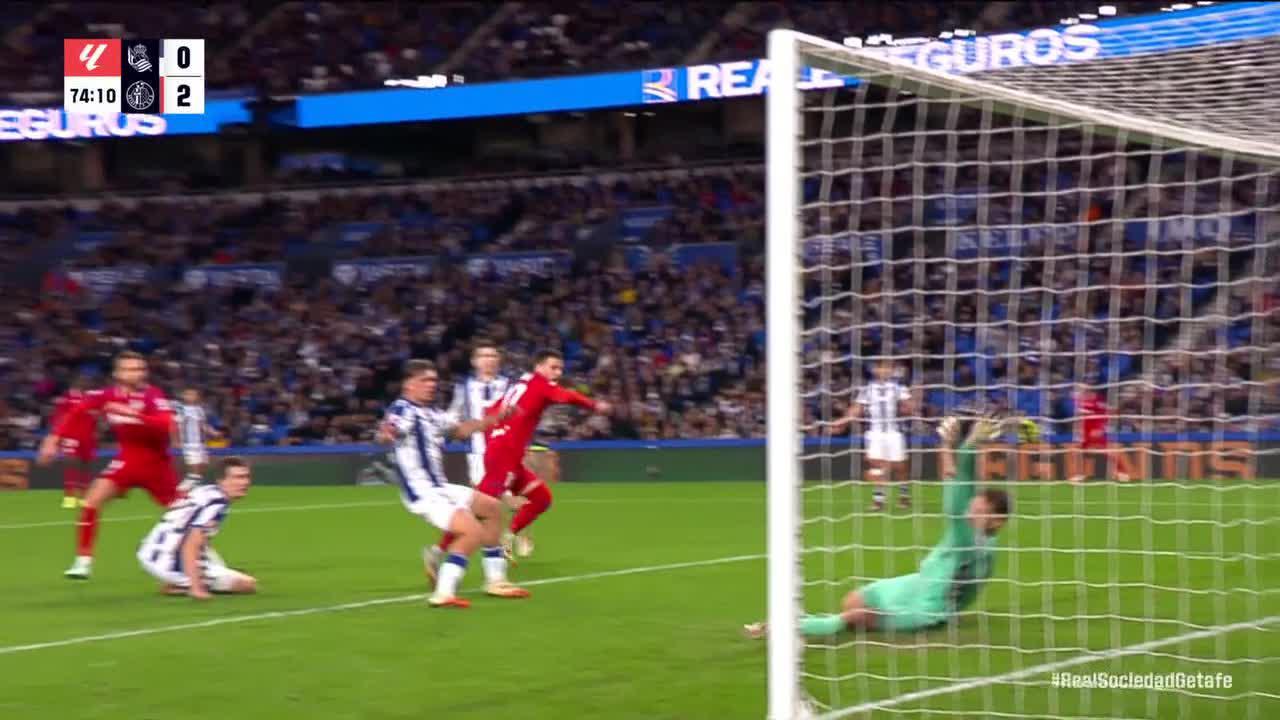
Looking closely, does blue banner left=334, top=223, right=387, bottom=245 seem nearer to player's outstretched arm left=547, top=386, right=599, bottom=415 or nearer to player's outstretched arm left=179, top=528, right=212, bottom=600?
player's outstretched arm left=179, top=528, right=212, bottom=600

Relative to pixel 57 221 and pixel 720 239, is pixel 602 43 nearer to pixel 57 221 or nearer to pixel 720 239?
pixel 720 239

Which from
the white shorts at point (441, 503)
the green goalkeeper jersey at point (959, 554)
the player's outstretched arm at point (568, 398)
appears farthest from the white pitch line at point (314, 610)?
the green goalkeeper jersey at point (959, 554)

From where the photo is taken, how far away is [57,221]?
132ft

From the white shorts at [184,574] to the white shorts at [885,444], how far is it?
337 inches

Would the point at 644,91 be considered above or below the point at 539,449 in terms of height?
above

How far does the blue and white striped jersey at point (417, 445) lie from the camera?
11109mm

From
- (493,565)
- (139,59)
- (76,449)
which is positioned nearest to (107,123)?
(139,59)

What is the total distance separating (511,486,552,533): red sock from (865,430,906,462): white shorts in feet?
19.3

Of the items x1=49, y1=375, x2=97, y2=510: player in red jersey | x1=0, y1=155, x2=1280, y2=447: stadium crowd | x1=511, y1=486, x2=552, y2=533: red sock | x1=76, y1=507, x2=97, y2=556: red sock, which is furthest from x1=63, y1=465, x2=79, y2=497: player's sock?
x1=511, y1=486, x2=552, y2=533: red sock

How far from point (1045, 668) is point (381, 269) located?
30295 millimetres

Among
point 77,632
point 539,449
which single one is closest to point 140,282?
point 539,449

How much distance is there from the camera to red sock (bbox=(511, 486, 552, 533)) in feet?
44.8

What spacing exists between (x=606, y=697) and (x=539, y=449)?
10000 mm
